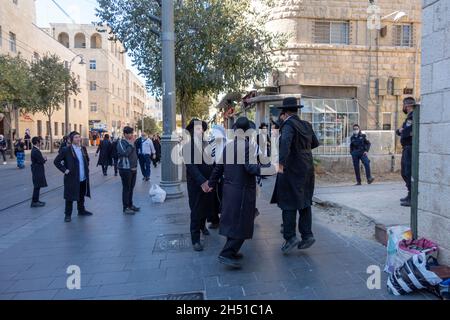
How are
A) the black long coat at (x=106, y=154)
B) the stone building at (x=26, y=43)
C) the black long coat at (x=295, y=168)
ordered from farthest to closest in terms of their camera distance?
the stone building at (x=26, y=43) < the black long coat at (x=106, y=154) < the black long coat at (x=295, y=168)

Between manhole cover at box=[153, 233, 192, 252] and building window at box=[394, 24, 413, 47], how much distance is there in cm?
Result: 1486

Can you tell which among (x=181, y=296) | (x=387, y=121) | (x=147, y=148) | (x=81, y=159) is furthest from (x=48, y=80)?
(x=181, y=296)

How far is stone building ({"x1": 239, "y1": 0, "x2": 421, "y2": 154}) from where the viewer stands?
15.5m

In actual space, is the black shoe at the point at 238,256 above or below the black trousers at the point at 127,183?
below

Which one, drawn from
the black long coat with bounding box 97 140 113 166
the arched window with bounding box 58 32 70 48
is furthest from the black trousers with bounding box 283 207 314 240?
the arched window with bounding box 58 32 70 48

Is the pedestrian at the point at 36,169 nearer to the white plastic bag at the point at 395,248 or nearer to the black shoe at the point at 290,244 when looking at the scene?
the black shoe at the point at 290,244

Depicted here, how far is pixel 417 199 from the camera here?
4.28 m

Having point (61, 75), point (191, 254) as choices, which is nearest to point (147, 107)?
point (61, 75)

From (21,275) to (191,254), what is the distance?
2.01m

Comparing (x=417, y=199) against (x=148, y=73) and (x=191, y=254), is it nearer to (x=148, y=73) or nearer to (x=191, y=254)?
(x=191, y=254)

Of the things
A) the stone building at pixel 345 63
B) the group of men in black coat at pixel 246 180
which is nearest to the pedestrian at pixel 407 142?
the group of men in black coat at pixel 246 180

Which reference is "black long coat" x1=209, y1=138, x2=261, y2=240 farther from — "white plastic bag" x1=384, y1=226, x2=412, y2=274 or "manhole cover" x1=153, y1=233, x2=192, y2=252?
"white plastic bag" x1=384, y1=226, x2=412, y2=274

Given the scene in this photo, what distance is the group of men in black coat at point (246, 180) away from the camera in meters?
4.11

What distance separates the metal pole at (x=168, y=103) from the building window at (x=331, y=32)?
29.4 feet
